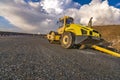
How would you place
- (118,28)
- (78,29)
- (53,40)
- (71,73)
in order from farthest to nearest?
(118,28) → (53,40) → (78,29) → (71,73)

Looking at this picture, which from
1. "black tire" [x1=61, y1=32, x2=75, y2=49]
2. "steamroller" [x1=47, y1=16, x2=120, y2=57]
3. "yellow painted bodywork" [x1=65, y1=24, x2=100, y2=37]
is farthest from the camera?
"black tire" [x1=61, y1=32, x2=75, y2=49]

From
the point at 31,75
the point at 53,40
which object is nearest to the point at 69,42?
the point at 53,40

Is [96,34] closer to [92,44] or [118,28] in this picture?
[92,44]

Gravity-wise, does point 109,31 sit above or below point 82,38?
above

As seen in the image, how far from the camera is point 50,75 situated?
214 inches

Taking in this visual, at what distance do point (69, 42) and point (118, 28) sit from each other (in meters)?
22.4

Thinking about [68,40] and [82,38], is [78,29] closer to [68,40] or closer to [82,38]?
[82,38]

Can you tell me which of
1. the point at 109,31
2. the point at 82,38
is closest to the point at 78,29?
the point at 82,38

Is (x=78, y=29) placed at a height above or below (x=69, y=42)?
above

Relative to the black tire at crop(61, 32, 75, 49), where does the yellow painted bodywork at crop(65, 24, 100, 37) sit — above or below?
above

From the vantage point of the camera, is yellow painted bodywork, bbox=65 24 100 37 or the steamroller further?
yellow painted bodywork, bbox=65 24 100 37

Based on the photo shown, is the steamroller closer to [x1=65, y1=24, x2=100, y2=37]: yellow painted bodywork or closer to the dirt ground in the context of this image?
[x1=65, y1=24, x2=100, y2=37]: yellow painted bodywork

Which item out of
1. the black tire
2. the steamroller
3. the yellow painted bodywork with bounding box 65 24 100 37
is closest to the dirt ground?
the steamroller

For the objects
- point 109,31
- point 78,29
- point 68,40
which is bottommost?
point 68,40
